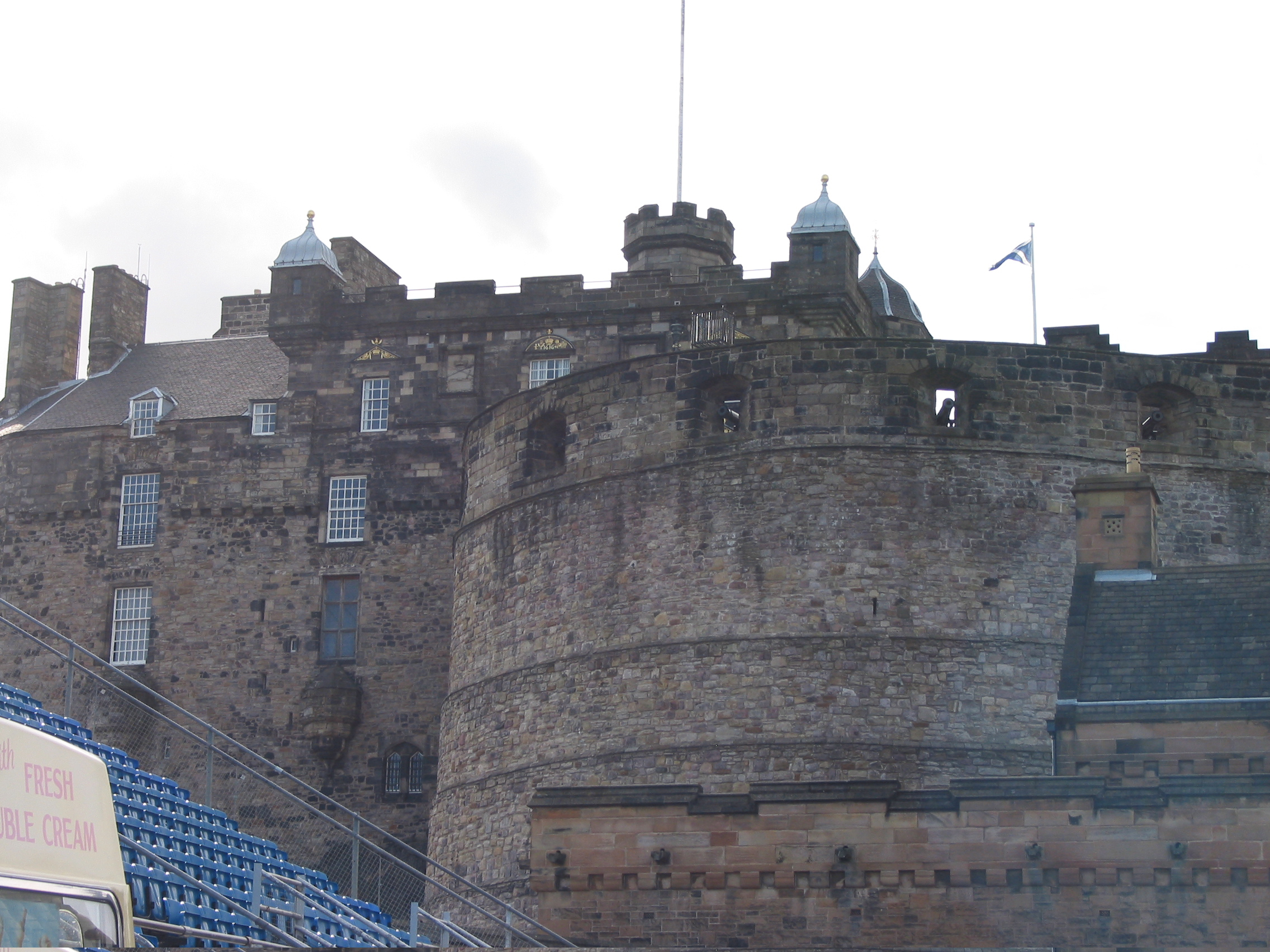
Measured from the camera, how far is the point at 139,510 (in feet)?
115

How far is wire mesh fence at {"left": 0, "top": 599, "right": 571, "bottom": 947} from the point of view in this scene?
28516mm

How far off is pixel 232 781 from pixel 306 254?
31.0 ft

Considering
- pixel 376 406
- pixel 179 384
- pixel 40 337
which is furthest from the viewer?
pixel 40 337

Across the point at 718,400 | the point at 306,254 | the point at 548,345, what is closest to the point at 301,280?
the point at 306,254

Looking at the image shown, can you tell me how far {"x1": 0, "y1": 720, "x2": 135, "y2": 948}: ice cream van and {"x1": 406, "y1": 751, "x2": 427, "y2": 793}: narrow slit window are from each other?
20.7 metres

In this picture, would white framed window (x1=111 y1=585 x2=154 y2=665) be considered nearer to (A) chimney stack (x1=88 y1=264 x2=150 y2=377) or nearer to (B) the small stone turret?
(A) chimney stack (x1=88 y1=264 x2=150 y2=377)

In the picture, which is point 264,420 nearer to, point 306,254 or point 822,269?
point 306,254

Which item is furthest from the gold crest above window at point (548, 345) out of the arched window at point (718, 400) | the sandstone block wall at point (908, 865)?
the sandstone block wall at point (908, 865)

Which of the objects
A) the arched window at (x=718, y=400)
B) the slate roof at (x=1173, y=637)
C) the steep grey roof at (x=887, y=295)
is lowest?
the slate roof at (x=1173, y=637)

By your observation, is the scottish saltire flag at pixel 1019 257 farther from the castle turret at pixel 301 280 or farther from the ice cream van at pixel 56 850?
the ice cream van at pixel 56 850

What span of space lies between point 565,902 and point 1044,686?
24.9 feet

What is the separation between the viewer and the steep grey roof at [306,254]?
114ft

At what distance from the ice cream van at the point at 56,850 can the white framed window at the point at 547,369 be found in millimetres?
22100

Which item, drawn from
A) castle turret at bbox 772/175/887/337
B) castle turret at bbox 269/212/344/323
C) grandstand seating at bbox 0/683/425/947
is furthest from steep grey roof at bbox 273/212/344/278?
grandstand seating at bbox 0/683/425/947
